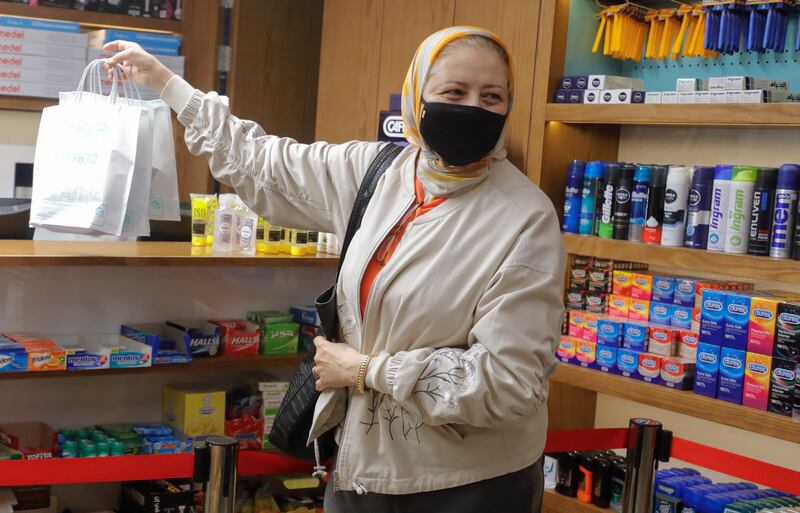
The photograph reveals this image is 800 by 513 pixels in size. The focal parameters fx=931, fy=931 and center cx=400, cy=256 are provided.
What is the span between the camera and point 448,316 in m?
1.63

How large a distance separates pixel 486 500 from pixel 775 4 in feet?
7.12

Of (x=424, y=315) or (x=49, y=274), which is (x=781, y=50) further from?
(x=49, y=274)

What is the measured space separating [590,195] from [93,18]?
3.61 metres

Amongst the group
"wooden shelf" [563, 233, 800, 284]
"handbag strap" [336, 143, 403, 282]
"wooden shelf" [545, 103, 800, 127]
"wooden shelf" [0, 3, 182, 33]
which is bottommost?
"wooden shelf" [563, 233, 800, 284]

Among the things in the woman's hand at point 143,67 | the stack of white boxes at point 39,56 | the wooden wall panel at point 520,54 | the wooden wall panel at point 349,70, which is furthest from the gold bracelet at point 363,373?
the stack of white boxes at point 39,56

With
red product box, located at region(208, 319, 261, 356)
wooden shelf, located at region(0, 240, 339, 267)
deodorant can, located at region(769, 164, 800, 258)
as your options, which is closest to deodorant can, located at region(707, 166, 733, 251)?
deodorant can, located at region(769, 164, 800, 258)

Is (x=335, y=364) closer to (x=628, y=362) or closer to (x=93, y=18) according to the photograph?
(x=628, y=362)

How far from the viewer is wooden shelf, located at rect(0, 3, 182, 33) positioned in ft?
17.9

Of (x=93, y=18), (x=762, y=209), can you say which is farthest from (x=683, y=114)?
(x=93, y=18)

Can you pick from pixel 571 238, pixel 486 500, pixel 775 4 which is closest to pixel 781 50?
pixel 775 4

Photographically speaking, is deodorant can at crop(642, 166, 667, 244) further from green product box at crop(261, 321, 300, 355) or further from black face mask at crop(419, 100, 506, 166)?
black face mask at crop(419, 100, 506, 166)

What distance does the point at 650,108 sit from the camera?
3.11 metres

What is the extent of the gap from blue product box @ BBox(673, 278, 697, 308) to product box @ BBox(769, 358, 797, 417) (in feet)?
1.25

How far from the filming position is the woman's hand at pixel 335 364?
169cm
